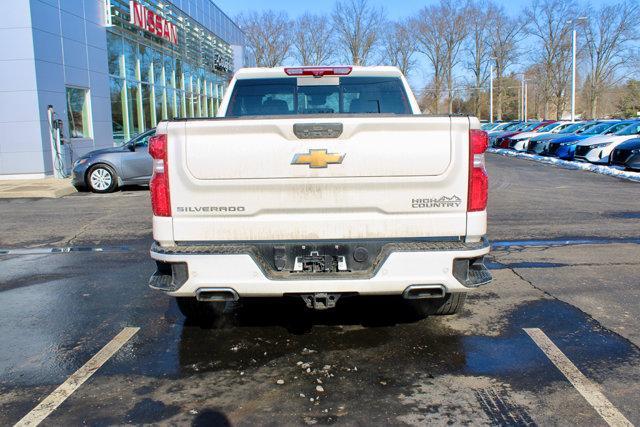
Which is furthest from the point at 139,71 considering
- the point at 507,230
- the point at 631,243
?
the point at 631,243

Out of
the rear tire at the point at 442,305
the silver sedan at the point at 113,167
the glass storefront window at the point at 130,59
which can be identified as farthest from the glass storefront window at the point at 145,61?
the rear tire at the point at 442,305

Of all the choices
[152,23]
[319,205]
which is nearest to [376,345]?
[319,205]

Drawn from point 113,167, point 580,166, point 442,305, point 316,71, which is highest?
point 316,71

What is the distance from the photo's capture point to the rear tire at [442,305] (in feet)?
15.4

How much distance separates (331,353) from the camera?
4227 millimetres

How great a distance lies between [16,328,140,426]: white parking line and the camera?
133 inches

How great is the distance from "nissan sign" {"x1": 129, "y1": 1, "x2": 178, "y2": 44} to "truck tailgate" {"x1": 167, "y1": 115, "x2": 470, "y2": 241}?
65.6 ft

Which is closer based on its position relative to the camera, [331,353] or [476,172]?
[476,172]

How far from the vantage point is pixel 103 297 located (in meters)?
5.75

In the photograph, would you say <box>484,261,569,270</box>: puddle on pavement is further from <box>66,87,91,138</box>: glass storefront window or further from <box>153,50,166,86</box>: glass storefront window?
<box>153,50,166,86</box>: glass storefront window

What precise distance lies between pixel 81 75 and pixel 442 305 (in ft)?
56.0

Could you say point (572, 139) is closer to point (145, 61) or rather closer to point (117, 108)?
point (117, 108)

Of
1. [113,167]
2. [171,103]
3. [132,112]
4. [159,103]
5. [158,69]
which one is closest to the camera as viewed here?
[113,167]

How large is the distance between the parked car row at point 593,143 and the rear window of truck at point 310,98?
14.0m
